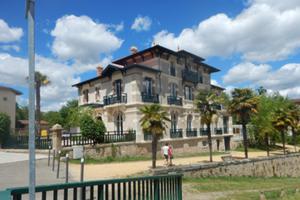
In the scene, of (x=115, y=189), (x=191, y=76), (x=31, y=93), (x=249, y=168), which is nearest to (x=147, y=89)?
(x=191, y=76)

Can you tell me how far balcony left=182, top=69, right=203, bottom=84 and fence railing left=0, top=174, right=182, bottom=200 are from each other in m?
31.5

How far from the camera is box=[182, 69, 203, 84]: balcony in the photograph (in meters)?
38.0

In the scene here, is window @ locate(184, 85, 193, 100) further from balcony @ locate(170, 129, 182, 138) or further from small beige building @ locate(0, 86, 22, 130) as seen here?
small beige building @ locate(0, 86, 22, 130)

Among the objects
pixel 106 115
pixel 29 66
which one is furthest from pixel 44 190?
pixel 106 115

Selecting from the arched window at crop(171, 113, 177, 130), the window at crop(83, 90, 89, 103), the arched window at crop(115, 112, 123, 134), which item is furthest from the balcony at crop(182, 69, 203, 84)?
the window at crop(83, 90, 89, 103)

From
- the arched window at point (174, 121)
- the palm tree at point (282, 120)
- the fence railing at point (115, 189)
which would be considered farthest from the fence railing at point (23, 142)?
the palm tree at point (282, 120)

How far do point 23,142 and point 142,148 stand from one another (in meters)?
12.4

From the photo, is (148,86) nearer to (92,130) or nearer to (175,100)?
(175,100)

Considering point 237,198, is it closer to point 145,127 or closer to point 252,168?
point 145,127

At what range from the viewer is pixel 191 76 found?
3922 centimetres

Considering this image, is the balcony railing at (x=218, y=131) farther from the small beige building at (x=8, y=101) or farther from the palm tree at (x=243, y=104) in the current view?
the small beige building at (x=8, y=101)

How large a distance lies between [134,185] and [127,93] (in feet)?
86.8

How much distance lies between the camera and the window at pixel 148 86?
3244 cm

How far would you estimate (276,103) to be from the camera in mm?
52844
